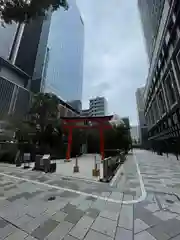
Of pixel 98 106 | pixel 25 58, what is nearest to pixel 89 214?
pixel 25 58

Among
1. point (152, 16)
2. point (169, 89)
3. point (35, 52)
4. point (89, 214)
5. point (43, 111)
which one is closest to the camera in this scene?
point (89, 214)

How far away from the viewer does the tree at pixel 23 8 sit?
18.2 feet

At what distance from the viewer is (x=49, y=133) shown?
28.2 m

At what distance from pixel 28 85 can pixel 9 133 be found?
2081 inches

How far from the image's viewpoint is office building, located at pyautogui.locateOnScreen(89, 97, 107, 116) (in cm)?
11574

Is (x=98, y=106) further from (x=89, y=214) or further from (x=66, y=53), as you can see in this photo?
(x=89, y=214)

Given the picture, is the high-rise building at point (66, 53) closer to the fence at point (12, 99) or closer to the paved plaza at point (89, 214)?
the fence at point (12, 99)

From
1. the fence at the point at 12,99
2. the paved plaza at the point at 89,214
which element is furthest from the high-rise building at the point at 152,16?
the fence at the point at 12,99

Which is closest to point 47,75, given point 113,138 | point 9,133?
point 9,133

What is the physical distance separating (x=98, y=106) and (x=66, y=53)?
45538mm

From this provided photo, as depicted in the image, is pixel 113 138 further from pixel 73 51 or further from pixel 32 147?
pixel 73 51

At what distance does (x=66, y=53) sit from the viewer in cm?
9794

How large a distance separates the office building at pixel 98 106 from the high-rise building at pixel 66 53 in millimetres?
14041

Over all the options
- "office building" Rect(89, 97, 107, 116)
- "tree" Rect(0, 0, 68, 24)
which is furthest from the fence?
"office building" Rect(89, 97, 107, 116)
